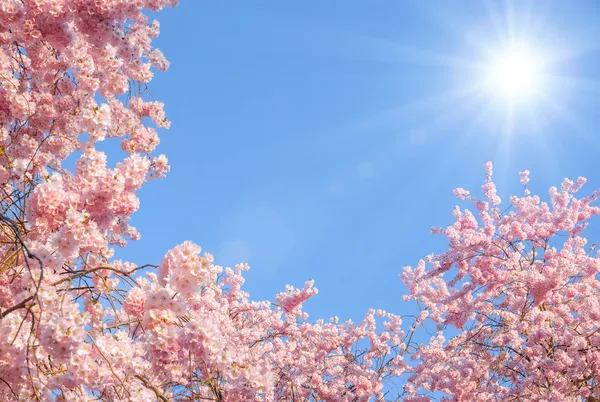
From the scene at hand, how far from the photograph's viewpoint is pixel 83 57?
5477 millimetres

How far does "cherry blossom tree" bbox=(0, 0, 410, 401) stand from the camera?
321cm

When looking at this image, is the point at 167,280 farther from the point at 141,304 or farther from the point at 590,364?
the point at 590,364

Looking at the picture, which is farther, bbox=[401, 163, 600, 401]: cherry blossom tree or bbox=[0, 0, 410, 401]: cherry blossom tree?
bbox=[401, 163, 600, 401]: cherry blossom tree

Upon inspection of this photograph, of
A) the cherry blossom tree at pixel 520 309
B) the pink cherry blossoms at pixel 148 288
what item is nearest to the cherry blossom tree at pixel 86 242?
the pink cherry blossoms at pixel 148 288

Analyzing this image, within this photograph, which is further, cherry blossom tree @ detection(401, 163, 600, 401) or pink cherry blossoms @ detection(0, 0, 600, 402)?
cherry blossom tree @ detection(401, 163, 600, 401)

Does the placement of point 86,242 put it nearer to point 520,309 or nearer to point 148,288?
point 148,288

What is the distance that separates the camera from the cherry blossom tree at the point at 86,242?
10.5 feet

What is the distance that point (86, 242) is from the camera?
3.38 metres

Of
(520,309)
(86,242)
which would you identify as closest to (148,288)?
(86,242)

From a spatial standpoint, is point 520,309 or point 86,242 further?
point 520,309

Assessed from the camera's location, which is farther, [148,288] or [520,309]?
[520,309]

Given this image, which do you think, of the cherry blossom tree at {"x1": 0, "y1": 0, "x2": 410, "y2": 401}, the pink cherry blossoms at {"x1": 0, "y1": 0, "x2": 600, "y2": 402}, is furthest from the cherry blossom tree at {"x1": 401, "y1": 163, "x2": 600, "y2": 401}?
the cherry blossom tree at {"x1": 0, "y1": 0, "x2": 410, "y2": 401}

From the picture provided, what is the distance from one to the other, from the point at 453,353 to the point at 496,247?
2.16 m

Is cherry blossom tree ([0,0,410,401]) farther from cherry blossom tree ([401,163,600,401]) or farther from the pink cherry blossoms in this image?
cherry blossom tree ([401,163,600,401])
